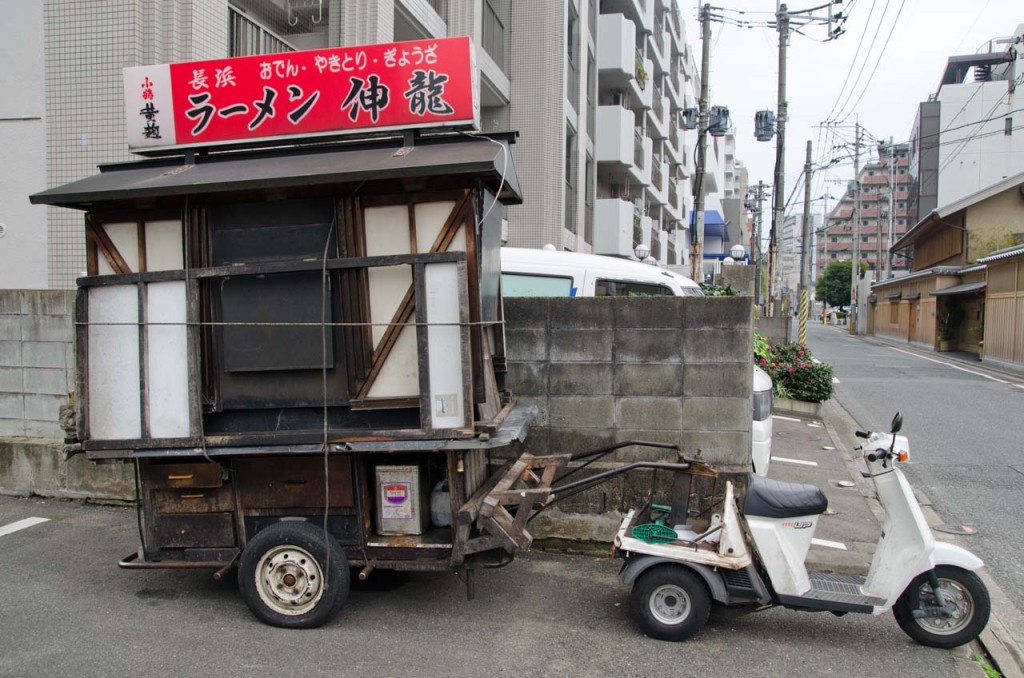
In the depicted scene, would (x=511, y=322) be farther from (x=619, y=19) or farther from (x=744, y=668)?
(x=619, y=19)

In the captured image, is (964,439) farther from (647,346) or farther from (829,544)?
(647,346)

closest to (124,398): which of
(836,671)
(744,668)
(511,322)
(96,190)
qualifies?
(96,190)

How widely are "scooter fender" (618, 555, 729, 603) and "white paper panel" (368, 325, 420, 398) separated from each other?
5.48ft

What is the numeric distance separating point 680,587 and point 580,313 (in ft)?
7.84

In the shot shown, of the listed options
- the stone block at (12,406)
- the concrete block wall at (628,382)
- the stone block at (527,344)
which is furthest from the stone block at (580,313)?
the stone block at (12,406)

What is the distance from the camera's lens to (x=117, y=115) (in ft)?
26.5

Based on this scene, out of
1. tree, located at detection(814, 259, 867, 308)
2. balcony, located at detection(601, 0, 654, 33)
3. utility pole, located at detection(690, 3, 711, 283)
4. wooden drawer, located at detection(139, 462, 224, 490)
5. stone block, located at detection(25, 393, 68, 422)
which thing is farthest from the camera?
tree, located at detection(814, 259, 867, 308)

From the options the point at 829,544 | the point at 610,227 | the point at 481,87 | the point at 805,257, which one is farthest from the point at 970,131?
the point at 829,544

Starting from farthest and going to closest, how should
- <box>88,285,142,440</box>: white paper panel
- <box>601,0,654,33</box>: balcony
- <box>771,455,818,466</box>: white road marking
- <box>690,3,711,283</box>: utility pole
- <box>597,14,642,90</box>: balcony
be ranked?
<box>601,0,654,33</box>: balcony
<box>597,14,642,90</box>: balcony
<box>690,3,711,283</box>: utility pole
<box>771,455,818,466</box>: white road marking
<box>88,285,142,440</box>: white paper panel

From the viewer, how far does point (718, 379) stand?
233 inches

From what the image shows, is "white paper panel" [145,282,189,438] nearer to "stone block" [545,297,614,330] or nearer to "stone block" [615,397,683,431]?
"stone block" [545,297,614,330]

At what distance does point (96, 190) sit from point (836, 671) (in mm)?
5037

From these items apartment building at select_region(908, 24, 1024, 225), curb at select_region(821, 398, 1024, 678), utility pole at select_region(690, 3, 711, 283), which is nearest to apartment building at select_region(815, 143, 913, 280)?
apartment building at select_region(908, 24, 1024, 225)

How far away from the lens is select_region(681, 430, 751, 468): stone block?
234 inches
